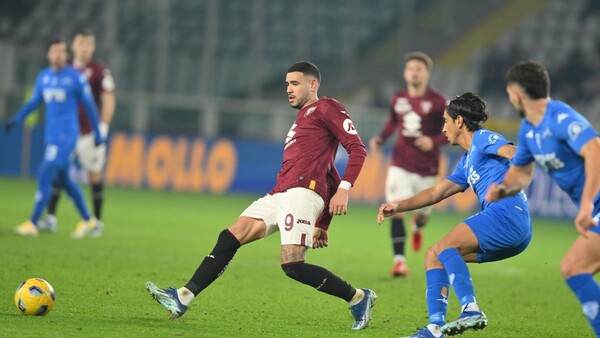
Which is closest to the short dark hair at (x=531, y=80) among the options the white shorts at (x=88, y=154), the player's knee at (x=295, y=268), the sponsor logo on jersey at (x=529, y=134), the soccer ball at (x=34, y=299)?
the sponsor logo on jersey at (x=529, y=134)

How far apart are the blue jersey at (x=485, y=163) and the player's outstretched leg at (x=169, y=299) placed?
2334mm

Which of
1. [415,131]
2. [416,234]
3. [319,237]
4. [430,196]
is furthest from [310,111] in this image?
[416,234]

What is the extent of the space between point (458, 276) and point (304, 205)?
127cm

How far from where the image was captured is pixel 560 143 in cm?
641

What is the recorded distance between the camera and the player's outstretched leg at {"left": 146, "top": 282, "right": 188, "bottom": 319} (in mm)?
7570

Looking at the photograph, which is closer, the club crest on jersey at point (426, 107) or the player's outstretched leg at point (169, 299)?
the player's outstretched leg at point (169, 299)

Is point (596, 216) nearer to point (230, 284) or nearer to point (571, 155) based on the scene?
point (571, 155)

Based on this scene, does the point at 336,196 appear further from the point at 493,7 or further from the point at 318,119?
the point at 493,7

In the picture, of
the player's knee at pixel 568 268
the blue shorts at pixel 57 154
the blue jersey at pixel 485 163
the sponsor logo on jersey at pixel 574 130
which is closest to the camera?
the sponsor logo on jersey at pixel 574 130

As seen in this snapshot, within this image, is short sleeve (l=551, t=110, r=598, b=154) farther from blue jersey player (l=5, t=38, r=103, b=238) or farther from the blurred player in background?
the blurred player in background

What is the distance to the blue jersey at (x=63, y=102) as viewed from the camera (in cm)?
1319

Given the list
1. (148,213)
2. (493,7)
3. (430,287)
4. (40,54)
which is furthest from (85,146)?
(493,7)

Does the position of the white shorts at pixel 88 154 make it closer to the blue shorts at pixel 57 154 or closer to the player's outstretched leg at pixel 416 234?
the blue shorts at pixel 57 154

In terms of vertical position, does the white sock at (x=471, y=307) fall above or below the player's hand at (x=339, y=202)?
below
